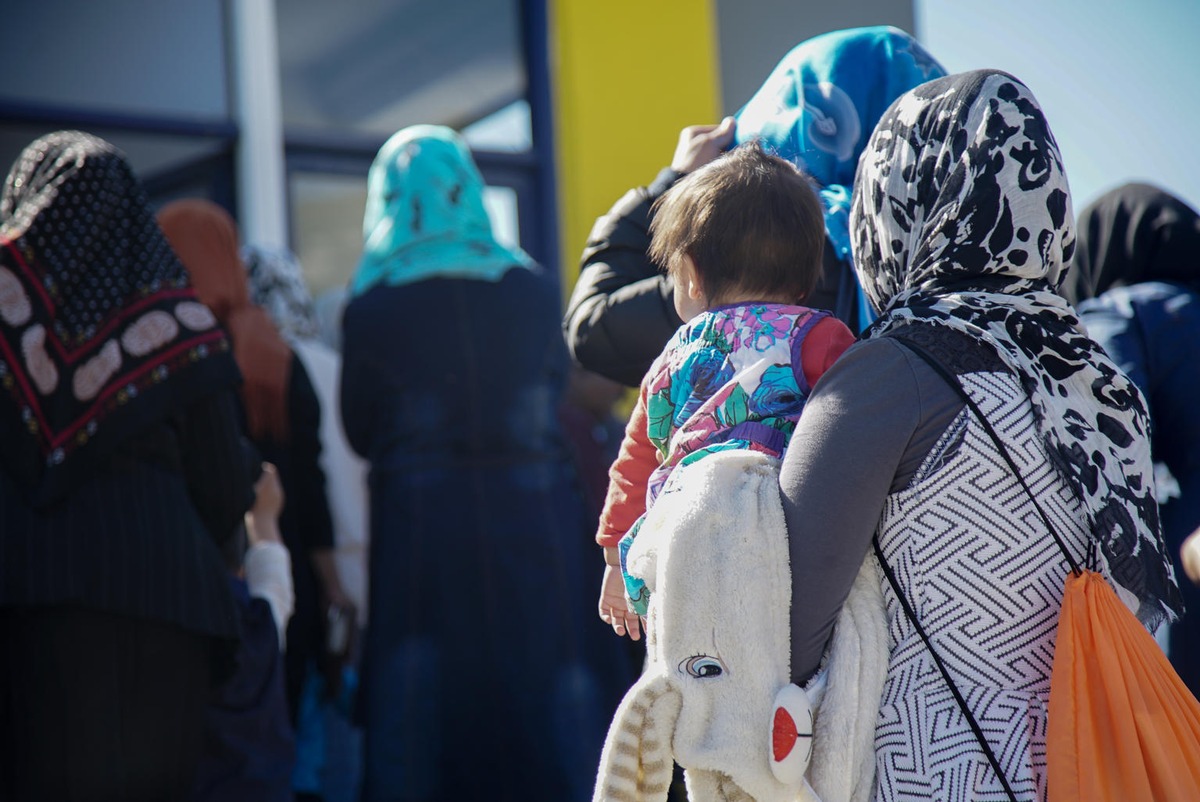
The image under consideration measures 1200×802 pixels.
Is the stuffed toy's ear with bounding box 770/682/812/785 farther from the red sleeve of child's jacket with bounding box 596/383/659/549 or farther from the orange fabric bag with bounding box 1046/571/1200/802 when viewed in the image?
the red sleeve of child's jacket with bounding box 596/383/659/549

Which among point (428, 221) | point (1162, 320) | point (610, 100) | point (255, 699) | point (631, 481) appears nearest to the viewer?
point (631, 481)

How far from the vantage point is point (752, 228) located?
1.87 meters

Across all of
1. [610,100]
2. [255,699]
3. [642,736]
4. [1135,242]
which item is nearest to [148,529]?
[255,699]

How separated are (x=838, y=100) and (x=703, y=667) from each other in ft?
3.52

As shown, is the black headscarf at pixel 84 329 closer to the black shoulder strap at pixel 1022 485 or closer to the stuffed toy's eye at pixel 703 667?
the stuffed toy's eye at pixel 703 667

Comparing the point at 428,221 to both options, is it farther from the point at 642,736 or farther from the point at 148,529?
the point at 642,736

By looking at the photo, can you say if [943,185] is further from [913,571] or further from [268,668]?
[268,668]

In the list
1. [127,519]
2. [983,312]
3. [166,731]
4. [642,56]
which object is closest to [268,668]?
[166,731]

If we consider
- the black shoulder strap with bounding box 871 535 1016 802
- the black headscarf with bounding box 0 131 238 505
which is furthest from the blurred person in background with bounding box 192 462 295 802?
the black shoulder strap with bounding box 871 535 1016 802

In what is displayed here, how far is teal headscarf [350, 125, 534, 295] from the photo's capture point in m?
3.90

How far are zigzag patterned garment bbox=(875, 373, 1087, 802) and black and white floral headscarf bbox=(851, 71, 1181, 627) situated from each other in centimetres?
5

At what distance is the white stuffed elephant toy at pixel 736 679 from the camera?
158 centimetres

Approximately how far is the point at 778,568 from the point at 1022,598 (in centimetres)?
31

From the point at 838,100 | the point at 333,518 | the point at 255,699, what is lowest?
the point at 333,518
